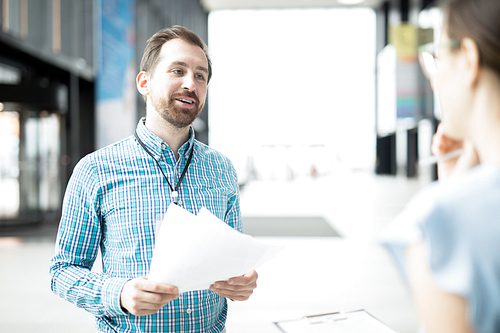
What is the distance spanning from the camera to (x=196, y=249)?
3.03 ft

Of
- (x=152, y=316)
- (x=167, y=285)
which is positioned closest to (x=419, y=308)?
(x=167, y=285)

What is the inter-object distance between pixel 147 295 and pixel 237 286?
27cm

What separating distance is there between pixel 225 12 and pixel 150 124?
724 inches

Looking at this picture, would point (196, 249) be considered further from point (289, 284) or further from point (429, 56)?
point (289, 284)

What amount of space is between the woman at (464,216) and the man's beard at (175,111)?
0.94 m

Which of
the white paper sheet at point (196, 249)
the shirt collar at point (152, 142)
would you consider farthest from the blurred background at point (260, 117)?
the shirt collar at point (152, 142)

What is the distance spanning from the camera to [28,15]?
5.55 m

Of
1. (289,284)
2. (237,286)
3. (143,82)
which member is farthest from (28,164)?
(237,286)

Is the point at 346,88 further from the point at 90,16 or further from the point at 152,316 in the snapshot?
the point at 152,316

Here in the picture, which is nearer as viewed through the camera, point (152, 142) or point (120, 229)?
point (120, 229)

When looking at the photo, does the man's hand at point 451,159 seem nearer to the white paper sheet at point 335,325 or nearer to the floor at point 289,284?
the white paper sheet at point 335,325

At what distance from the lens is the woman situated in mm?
464

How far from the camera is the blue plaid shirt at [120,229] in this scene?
1230mm

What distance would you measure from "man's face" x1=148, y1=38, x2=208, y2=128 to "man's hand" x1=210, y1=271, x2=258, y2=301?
56 centimetres
